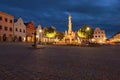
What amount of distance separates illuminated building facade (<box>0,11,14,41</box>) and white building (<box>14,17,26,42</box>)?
3.64 m

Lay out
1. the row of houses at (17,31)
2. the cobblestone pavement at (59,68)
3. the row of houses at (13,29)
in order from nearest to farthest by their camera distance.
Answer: the cobblestone pavement at (59,68) → the row of houses at (17,31) → the row of houses at (13,29)

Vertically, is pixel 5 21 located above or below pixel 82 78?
above

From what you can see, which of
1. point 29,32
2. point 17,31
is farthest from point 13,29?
point 29,32

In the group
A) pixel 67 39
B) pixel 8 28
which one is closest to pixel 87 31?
pixel 67 39

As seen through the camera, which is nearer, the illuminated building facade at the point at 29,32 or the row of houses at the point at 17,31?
the row of houses at the point at 17,31

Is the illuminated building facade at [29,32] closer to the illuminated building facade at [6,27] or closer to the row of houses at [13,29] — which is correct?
the row of houses at [13,29]

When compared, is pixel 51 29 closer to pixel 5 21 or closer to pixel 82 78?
pixel 5 21

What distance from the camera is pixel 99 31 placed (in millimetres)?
135625

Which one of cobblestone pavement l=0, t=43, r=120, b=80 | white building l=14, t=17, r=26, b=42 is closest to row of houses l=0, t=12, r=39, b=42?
white building l=14, t=17, r=26, b=42

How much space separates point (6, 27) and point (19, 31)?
11400 millimetres

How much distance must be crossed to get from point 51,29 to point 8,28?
77.6 feet

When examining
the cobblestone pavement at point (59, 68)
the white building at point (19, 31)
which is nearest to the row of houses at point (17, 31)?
the white building at point (19, 31)

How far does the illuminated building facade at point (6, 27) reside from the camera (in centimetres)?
7150

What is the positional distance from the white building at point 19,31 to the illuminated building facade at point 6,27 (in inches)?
143
